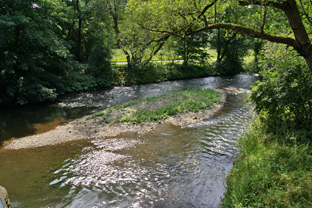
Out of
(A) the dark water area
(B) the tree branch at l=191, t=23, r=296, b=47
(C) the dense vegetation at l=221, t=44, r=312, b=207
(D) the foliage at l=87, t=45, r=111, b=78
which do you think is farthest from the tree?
(D) the foliage at l=87, t=45, r=111, b=78

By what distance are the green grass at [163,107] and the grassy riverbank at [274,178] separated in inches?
247

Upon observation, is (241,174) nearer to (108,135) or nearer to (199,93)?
(108,135)

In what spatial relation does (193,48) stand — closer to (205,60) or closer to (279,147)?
(205,60)

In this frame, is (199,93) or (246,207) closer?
(246,207)

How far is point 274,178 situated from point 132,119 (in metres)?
7.72

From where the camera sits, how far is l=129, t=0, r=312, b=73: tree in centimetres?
474

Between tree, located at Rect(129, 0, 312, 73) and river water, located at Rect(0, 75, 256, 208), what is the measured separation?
13.3 feet

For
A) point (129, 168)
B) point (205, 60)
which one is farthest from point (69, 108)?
point (205, 60)

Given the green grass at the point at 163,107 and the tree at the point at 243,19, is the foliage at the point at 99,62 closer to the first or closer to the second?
the green grass at the point at 163,107

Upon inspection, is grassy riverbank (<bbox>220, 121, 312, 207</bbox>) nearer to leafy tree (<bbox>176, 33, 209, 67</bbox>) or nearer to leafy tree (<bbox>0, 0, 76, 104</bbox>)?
leafy tree (<bbox>0, 0, 76, 104</bbox>)

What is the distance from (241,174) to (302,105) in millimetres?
3316

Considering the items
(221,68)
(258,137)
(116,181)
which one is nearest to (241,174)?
(258,137)

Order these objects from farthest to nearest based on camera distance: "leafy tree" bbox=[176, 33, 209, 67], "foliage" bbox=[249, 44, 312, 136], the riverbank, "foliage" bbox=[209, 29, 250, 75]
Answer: "foliage" bbox=[209, 29, 250, 75] → "leafy tree" bbox=[176, 33, 209, 67] → the riverbank → "foliage" bbox=[249, 44, 312, 136]

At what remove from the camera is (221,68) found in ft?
87.1
